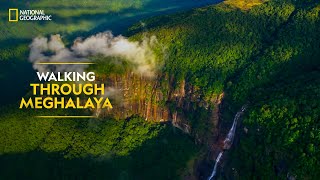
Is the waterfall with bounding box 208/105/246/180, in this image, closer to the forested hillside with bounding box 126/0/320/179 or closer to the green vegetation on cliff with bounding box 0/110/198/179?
the forested hillside with bounding box 126/0/320/179

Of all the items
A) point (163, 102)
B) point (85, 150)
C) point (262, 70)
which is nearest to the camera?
point (85, 150)

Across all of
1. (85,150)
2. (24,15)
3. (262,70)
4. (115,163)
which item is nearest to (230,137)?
(262,70)

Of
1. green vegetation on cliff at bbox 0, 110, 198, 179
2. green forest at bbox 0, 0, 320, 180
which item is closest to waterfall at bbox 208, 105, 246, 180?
green forest at bbox 0, 0, 320, 180

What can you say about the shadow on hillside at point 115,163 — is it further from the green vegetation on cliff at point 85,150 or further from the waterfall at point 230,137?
the waterfall at point 230,137

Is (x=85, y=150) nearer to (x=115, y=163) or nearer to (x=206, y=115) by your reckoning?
(x=115, y=163)

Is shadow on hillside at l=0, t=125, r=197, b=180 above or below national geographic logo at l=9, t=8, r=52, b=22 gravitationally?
below

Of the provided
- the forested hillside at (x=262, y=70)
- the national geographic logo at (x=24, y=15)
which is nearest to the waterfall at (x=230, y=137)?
the forested hillside at (x=262, y=70)

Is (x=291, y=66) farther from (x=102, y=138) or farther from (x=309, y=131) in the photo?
(x=102, y=138)
